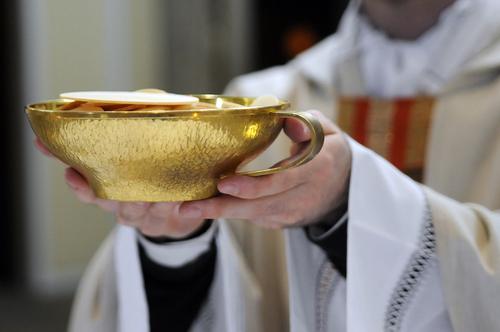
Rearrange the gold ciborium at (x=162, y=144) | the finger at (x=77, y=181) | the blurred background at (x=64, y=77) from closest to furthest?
the gold ciborium at (x=162, y=144) < the finger at (x=77, y=181) < the blurred background at (x=64, y=77)

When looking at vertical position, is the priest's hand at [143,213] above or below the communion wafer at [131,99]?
below

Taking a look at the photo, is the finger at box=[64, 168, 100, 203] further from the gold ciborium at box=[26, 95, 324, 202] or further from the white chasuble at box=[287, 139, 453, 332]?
the white chasuble at box=[287, 139, 453, 332]

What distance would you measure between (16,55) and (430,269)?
270 cm

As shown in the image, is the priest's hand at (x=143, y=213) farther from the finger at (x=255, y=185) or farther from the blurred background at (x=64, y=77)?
the blurred background at (x=64, y=77)

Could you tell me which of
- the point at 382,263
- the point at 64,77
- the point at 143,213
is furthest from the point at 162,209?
the point at 64,77

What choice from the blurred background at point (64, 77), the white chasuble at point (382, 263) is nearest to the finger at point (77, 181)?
the white chasuble at point (382, 263)

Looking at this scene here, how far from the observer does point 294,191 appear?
0.52 meters

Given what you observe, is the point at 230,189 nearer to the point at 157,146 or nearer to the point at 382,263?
the point at 157,146

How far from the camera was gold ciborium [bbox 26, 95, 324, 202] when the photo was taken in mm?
384

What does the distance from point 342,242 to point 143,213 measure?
0.82 ft

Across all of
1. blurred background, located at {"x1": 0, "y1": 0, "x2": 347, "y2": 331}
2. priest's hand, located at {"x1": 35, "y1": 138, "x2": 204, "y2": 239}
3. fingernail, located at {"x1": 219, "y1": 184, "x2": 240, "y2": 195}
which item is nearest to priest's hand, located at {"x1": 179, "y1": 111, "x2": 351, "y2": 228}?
fingernail, located at {"x1": 219, "y1": 184, "x2": 240, "y2": 195}

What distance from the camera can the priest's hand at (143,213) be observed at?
52 cm

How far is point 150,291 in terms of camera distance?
2.29 feet

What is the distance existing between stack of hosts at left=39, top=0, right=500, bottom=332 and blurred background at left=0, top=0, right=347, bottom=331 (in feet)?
6.92
